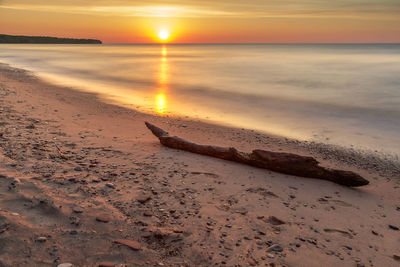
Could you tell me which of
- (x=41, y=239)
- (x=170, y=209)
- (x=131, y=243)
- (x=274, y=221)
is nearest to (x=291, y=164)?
(x=274, y=221)

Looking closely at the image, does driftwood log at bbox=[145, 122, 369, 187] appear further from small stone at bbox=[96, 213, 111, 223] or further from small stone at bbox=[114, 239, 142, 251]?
small stone at bbox=[114, 239, 142, 251]

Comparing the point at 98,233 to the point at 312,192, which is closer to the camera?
the point at 98,233

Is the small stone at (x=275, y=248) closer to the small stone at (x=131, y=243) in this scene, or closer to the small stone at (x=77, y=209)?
the small stone at (x=131, y=243)

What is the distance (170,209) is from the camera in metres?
3.87

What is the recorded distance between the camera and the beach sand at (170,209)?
3.01 meters

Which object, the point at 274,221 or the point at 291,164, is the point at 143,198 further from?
the point at 291,164

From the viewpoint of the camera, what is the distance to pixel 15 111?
8203 mm

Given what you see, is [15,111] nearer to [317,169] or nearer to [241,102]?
[317,169]

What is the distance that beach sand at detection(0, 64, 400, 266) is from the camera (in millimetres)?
3010

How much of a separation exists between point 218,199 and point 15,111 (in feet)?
21.4

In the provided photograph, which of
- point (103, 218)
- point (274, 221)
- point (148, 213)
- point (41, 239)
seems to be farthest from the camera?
point (274, 221)

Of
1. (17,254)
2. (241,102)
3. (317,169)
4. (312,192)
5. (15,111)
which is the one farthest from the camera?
(241,102)

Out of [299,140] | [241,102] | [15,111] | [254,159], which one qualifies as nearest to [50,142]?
[15,111]

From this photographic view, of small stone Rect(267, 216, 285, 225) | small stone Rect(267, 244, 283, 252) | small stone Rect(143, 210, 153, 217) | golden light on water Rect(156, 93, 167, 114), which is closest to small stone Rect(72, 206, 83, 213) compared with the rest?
small stone Rect(143, 210, 153, 217)
